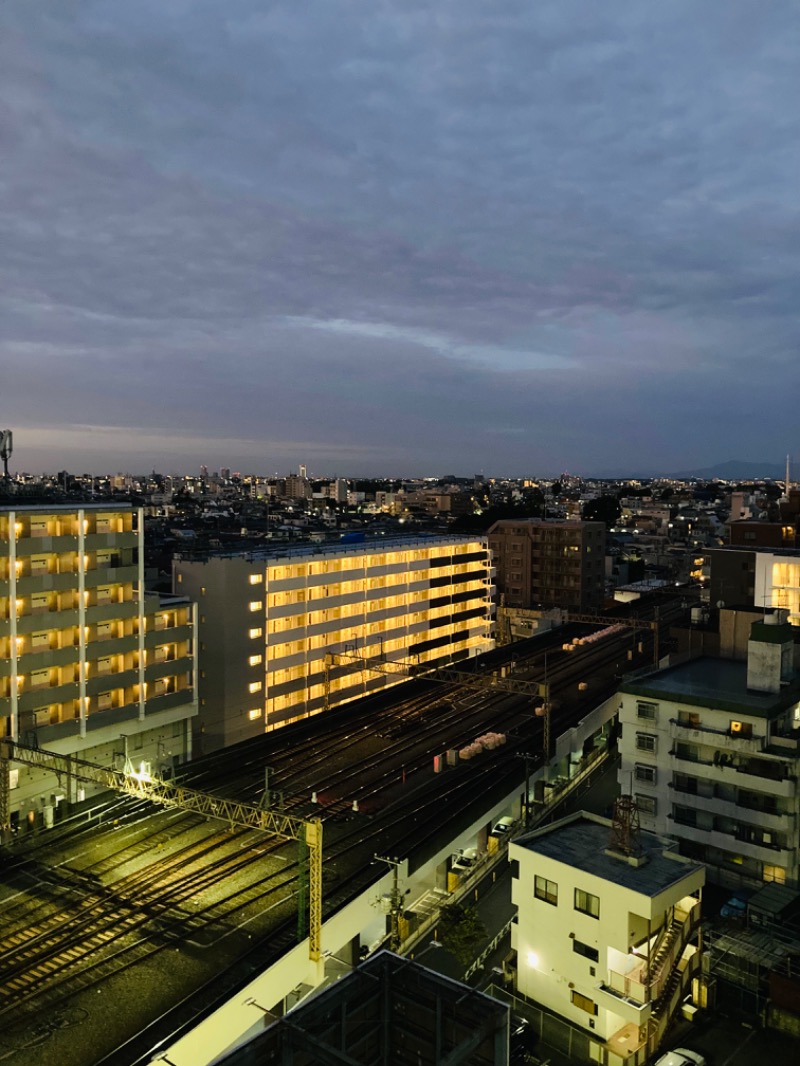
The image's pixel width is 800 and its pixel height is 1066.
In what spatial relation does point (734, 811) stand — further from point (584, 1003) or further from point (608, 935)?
point (584, 1003)

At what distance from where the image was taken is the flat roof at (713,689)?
92.5 feet

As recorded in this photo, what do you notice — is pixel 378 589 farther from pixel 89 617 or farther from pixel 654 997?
pixel 654 997

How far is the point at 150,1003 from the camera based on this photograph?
18.7 m

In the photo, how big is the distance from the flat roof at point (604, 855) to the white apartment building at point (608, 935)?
3 centimetres

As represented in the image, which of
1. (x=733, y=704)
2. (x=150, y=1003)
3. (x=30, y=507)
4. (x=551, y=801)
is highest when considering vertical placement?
(x=30, y=507)

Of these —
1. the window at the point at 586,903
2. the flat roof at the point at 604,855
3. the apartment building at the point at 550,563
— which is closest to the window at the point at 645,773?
the flat roof at the point at 604,855

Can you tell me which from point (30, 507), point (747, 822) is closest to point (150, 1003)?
point (747, 822)

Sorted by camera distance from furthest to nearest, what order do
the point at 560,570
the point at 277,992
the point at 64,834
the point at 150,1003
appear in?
the point at 560,570
the point at 64,834
the point at 277,992
the point at 150,1003

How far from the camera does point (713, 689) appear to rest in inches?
1211

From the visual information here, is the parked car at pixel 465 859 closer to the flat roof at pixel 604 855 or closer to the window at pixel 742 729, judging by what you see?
the flat roof at pixel 604 855

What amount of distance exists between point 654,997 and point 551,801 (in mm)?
16348

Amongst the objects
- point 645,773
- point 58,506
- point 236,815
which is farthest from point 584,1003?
point 58,506

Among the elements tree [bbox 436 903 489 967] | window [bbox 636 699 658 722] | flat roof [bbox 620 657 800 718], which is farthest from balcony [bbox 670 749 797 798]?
tree [bbox 436 903 489 967]

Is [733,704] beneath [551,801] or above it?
above
